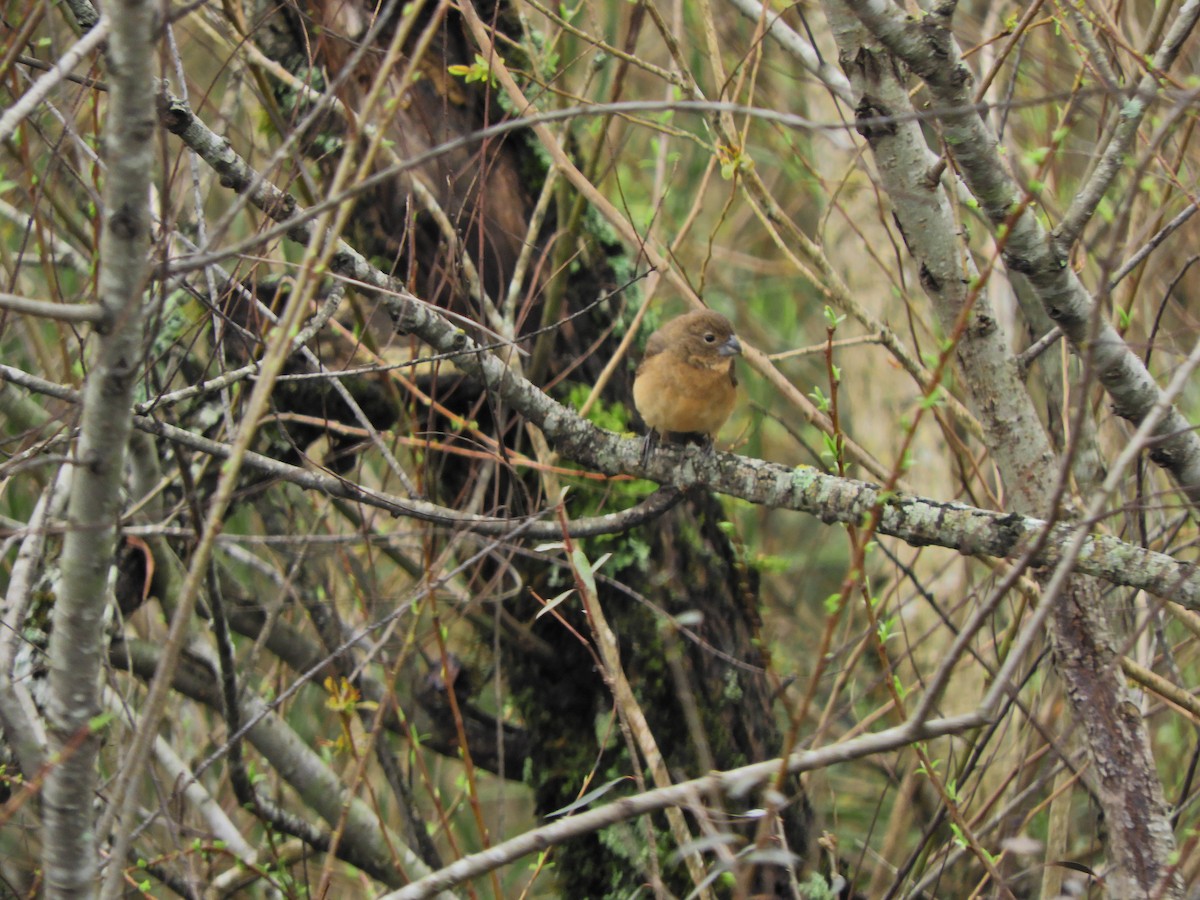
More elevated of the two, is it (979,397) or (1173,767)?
(979,397)

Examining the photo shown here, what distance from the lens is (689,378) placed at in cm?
442

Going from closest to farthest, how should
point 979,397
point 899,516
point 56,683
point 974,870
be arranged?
point 56,683, point 899,516, point 979,397, point 974,870

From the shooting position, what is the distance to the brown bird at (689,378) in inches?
175

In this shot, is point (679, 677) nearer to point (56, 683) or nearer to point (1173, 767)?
point (56, 683)

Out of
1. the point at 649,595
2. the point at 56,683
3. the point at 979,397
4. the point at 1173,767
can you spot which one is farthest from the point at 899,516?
the point at 1173,767

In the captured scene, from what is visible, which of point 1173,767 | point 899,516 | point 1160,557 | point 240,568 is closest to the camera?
point 1160,557

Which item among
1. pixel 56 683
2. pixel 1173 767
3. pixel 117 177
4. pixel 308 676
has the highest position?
pixel 117 177

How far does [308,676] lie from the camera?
10.8ft

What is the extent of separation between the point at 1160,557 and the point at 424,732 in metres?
3.25

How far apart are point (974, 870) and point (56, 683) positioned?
4281mm

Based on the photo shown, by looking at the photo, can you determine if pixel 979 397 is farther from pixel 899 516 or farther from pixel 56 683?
pixel 56 683

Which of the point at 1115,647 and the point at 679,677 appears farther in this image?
the point at 679,677

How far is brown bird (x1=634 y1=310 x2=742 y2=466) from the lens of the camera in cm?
444

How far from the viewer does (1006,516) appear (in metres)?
3.13
